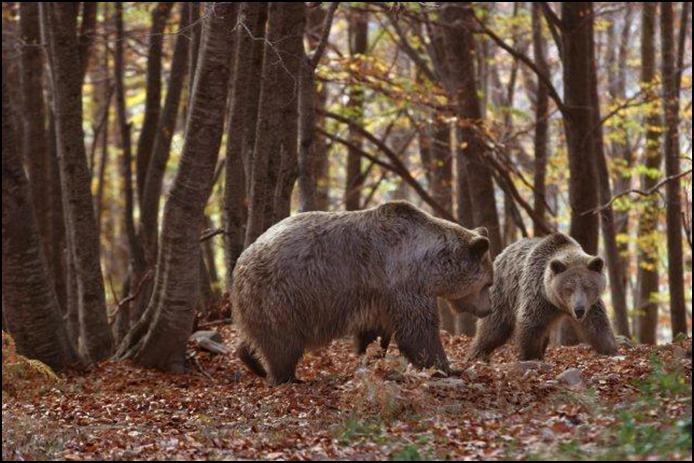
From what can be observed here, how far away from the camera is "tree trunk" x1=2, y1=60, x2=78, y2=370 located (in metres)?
10.5

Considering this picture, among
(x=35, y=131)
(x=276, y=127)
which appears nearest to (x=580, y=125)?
(x=276, y=127)

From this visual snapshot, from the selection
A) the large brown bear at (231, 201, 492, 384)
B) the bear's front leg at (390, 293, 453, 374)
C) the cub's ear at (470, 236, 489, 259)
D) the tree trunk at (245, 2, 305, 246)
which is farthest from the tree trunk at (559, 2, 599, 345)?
the bear's front leg at (390, 293, 453, 374)

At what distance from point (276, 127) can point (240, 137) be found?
54 cm

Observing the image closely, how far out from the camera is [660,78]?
705 inches

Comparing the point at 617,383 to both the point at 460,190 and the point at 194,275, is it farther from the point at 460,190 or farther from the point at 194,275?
the point at 460,190

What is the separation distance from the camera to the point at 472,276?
9773mm

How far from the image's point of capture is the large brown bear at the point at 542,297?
10.2m

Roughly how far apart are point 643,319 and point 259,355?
550 inches

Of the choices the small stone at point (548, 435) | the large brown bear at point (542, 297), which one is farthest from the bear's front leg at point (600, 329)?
the small stone at point (548, 435)

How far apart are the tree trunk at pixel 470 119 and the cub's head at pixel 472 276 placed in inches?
205

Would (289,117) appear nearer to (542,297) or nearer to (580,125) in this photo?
(542,297)

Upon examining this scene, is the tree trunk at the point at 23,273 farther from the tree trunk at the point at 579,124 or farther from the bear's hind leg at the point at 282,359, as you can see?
the tree trunk at the point at 579,124

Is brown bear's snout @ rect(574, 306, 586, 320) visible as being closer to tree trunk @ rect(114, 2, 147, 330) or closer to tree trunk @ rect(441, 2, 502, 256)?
tree trunk @ rect(441, 2, 502, 256)

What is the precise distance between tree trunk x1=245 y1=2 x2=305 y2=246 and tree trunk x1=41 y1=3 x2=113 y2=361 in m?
1.99
